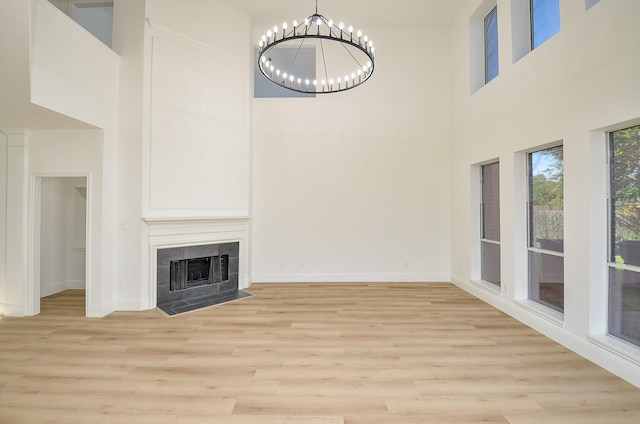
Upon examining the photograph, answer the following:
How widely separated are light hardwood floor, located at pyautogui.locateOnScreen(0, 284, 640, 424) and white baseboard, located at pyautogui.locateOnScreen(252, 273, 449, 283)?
5.94ft

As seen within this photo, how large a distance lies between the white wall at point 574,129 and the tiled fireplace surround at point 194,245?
176 inches

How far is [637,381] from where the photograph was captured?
2.70m

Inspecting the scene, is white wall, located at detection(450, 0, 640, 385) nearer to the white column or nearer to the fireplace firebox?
the fireplace firebox

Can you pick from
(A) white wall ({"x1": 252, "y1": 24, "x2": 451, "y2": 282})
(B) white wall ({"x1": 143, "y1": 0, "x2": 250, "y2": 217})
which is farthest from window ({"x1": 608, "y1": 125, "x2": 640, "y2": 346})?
(B) white wall ({"x1": 143, "y1": 0, "x2": 250, "y2": 217})

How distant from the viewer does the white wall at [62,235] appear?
18.0 feet

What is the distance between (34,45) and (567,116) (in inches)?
233

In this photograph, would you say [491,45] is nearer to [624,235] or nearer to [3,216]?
[624,235]

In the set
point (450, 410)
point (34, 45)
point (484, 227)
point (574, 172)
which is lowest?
point (450, 410)

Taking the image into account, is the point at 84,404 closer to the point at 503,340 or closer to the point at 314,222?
the point at 503,340

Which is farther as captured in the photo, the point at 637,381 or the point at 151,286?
the point at 151,286

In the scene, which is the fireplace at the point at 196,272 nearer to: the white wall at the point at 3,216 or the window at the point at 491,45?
the white wall at the point at 3,216

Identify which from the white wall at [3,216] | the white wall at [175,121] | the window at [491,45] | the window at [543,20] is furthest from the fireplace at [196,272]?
the window at [543,20]

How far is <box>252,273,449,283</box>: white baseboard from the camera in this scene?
21.5 feet

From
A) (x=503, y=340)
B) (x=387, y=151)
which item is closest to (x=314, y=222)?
(x=387, y=151)
